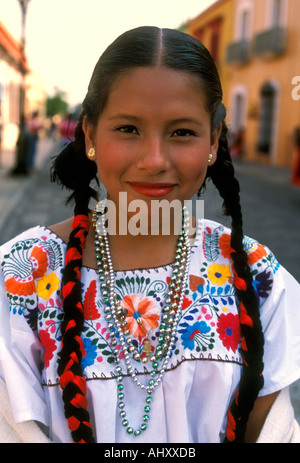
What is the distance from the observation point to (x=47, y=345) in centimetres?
136

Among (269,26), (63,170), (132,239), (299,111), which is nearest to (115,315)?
(132,239)

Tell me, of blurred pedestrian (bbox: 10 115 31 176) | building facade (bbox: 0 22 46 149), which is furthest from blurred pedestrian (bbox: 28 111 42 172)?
building facade (bbox: 0 22 46 149)

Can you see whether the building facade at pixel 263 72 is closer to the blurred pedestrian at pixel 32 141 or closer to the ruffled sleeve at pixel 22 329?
the blurred pedestrian at pixel 32 141

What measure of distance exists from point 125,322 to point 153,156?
421 millimetres

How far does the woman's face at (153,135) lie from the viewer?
1.28 m

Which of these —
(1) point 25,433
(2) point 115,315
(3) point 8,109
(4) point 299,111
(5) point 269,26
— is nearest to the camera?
(1) point 25,433

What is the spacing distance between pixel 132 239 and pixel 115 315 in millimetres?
214

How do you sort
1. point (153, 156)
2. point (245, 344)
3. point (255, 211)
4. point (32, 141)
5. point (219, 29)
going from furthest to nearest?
point (219, 29) < point (32, 141) < point (255, 211) < point (245, 344) < point (153, 156)

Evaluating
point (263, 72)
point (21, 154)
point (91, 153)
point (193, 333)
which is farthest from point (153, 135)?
point (263, 72)

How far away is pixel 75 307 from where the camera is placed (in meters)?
1.35

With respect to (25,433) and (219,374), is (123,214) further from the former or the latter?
(25,433)

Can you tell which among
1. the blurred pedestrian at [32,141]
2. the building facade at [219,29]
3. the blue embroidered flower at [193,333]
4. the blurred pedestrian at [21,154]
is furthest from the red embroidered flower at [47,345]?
the building facade at [219,29]

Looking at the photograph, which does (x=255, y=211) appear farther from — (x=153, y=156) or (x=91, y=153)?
(x=153, y=156)

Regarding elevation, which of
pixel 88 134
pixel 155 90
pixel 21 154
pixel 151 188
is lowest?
pixel 21 154
